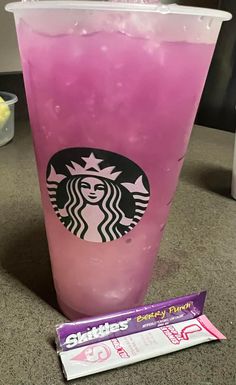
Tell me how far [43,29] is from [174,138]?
13 centimetres

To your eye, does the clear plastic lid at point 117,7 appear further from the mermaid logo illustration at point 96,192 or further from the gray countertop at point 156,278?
the gray countertop at point 156,278

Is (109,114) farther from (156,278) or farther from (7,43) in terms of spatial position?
(7,43)

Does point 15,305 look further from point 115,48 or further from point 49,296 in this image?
point 115,48

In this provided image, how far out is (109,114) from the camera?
1.03 feet

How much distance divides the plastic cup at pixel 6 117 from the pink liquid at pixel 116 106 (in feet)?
1.86

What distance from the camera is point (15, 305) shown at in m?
0.44

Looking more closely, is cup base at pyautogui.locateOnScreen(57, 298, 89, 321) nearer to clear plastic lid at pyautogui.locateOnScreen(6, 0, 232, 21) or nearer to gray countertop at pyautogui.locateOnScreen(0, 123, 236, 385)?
gray countertop at pyautogui.locateOnScreen(0, 123, 236, 385)

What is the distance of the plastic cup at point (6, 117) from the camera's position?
893 millimetres

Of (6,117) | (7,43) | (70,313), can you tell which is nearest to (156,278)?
(70,313)

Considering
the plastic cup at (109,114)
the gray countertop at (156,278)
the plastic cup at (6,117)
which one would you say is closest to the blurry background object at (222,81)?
the gray countertop at (156,278)

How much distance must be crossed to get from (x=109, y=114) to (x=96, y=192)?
0.07 metres

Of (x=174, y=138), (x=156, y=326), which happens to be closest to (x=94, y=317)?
(x=156, y=326)

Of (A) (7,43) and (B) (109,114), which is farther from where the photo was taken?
(A) (7,43)

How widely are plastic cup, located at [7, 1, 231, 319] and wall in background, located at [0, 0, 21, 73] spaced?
0.76 m
